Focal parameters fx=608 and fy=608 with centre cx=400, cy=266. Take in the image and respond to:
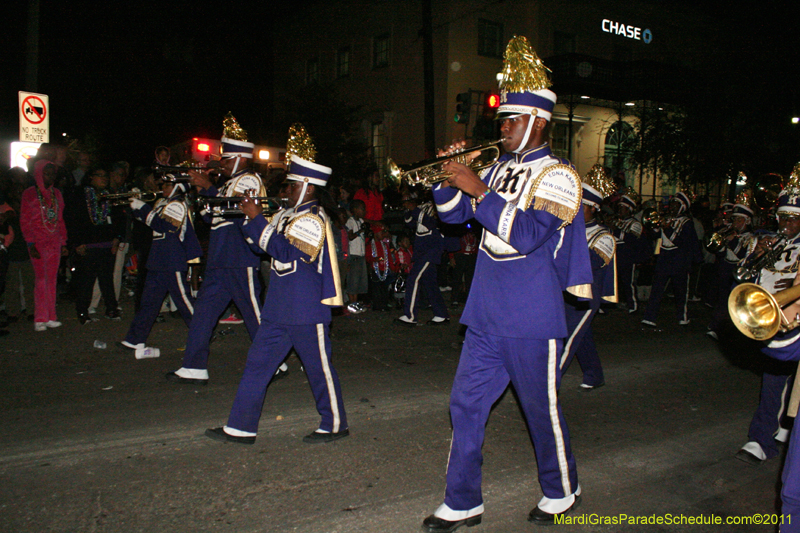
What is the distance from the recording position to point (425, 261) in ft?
30.1

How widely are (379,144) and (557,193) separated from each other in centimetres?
2332

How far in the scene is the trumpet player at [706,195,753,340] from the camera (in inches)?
Answer: 308

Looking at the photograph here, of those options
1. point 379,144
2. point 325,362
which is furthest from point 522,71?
point 379,144

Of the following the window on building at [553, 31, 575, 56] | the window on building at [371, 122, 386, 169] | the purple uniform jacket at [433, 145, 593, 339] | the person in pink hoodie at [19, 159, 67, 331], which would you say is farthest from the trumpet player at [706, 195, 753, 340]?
the window on building at [371, 122, 386, 169]

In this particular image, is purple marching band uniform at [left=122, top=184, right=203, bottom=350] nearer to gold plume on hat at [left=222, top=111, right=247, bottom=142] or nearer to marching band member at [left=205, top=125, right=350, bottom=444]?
gold plume on hat at [left=222, top=111, right=247, bottom=142]

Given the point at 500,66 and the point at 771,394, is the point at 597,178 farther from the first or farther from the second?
the point at 500,66

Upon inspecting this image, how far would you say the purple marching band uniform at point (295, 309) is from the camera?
4.30 m

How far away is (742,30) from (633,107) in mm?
5492

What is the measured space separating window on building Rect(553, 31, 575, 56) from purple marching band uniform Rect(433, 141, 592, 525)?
22.9 metres

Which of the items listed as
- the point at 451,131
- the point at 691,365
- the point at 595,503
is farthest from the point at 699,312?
the point at 451,131

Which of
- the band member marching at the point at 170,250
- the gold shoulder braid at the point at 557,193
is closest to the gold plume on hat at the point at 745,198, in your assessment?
the gold shoulder braid at the point at 557,193

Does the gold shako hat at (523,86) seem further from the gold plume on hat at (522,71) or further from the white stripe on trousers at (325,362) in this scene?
Answer: the white stripe on trousers at (325,362)

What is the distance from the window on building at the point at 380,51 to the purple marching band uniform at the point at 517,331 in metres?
23.3

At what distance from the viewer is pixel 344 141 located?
75.3ft
